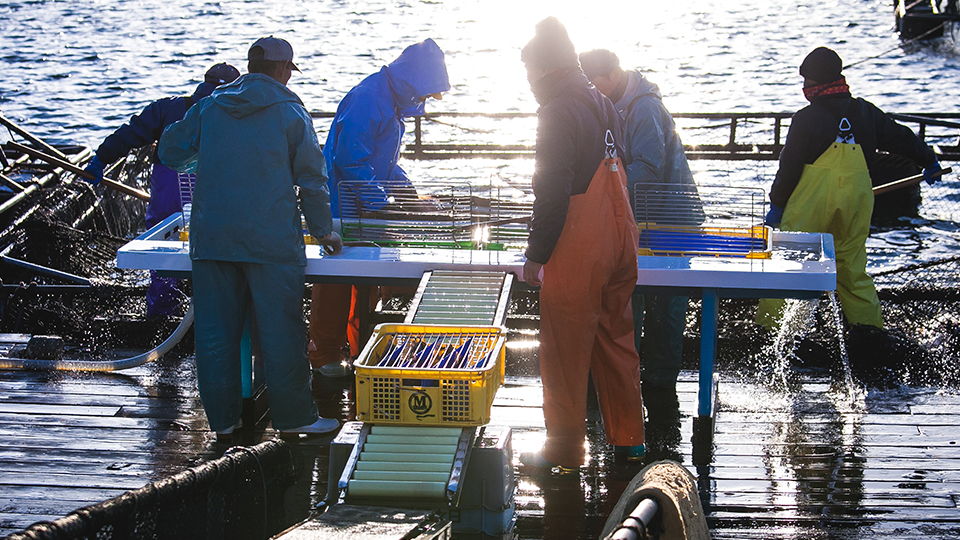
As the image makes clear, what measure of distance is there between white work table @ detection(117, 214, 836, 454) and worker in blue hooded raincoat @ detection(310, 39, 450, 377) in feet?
1.32

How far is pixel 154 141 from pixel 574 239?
125 inches

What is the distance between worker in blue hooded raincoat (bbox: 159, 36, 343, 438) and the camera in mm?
4191

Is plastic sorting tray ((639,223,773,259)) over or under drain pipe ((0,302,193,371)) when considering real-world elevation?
over

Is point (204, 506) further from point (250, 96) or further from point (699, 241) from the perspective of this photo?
point (699, 241)

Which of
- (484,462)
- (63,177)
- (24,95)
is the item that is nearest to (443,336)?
(484,462)

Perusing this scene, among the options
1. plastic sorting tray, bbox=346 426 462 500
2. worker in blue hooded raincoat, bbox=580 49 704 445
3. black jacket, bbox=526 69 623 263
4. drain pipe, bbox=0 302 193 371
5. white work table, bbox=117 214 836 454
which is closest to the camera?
plastic sorting tray, bbox=346 426 462 500

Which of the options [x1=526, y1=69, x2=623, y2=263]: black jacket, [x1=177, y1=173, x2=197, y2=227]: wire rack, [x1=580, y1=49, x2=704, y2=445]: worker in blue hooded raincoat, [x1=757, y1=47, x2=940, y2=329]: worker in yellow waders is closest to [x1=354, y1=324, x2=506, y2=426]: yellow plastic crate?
[x1=526, y1=69, x2=623, y2=263]: black jacket

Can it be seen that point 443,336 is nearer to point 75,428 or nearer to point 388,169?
point 388,169

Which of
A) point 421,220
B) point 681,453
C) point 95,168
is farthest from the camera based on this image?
point 95,168

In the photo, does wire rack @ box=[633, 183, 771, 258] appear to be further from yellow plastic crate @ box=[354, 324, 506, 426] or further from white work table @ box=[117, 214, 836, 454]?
yellow plastic crate @ box=[354, 324, 506, 426]

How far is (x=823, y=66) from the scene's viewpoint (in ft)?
17.9

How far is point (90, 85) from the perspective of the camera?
75.2ft

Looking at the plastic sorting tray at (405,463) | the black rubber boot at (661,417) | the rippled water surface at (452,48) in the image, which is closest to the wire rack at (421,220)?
the black rubber boot at (661,417)

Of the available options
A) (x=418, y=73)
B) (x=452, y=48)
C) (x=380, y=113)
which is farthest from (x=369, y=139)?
(x=452, y=48)
